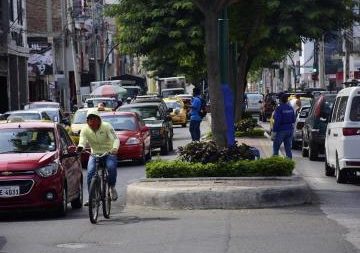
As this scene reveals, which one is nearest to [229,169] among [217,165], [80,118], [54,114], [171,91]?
[217,165]

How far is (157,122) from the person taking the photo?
29.7m

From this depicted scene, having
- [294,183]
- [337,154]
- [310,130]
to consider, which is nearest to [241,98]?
[310,130]

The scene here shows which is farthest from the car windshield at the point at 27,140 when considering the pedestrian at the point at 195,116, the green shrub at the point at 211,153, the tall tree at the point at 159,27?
the tall tree at the point at 159,27

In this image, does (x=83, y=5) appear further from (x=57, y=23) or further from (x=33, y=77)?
(x=33, y=77)

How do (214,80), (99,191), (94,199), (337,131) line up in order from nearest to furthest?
(94,199), (99,191), (214,80), (337,131)

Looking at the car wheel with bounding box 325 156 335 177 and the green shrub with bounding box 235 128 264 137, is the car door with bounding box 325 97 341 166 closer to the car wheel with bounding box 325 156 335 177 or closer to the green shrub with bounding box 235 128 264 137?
the car wheel with bounding box 325 156 335 177

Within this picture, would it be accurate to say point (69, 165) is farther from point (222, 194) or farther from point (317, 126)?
point (317, 126)

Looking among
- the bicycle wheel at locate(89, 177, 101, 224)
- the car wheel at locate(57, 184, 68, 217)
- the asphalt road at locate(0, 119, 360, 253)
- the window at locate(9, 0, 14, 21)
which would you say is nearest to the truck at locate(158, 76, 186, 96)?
the window at locate(9, 0, 14, 21)

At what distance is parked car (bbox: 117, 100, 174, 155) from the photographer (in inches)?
1136

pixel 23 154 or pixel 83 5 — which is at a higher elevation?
pixel 83 5

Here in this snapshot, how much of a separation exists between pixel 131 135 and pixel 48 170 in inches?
429

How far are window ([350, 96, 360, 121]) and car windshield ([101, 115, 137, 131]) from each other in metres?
8.87

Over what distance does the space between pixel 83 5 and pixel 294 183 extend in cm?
6924

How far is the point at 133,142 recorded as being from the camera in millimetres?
24688
